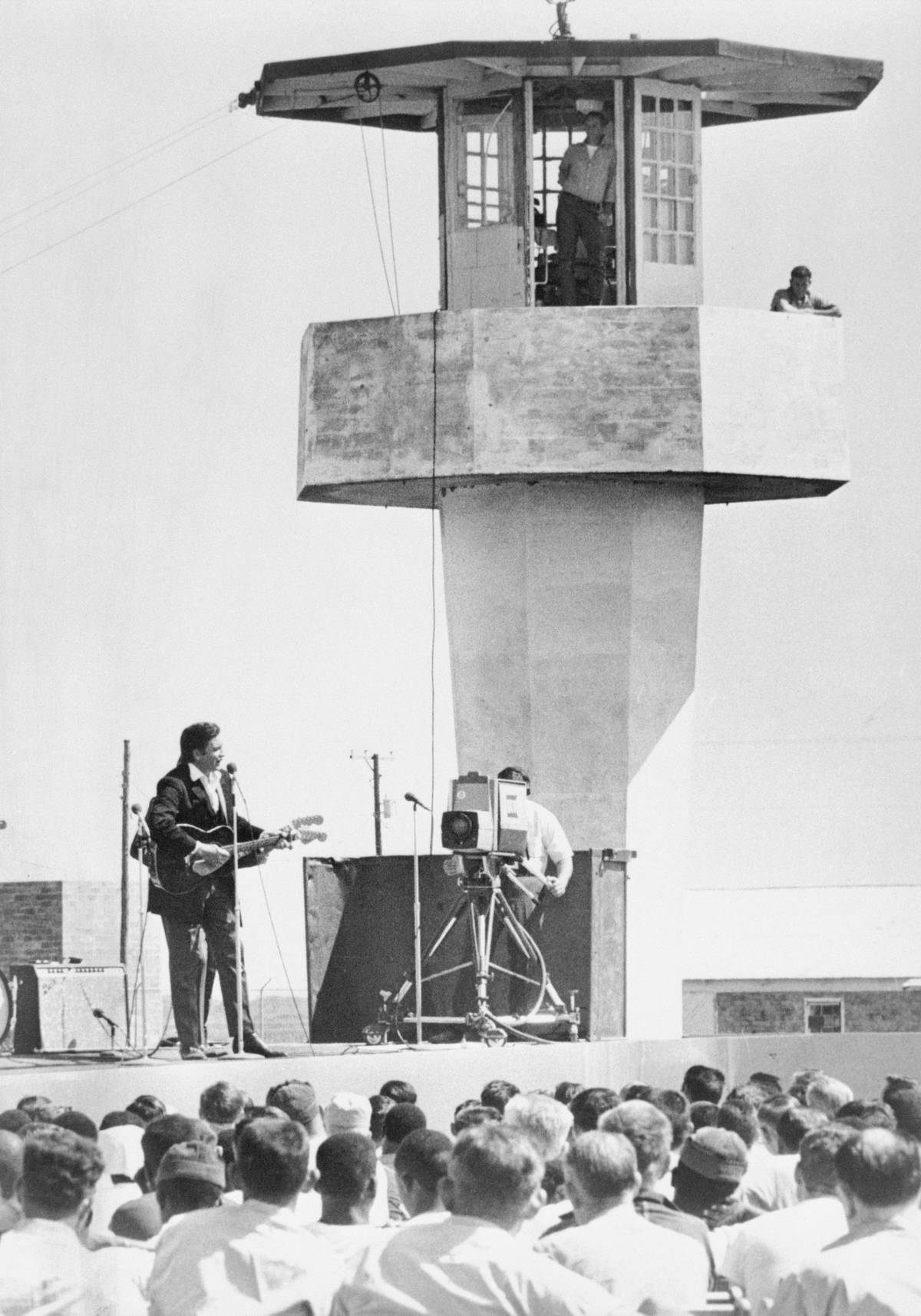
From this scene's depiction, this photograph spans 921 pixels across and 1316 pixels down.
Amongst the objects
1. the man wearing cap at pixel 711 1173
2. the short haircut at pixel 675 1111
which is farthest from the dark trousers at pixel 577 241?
the man wearing cap at pixel 711 1173

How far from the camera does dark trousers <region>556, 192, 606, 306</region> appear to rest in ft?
76.7

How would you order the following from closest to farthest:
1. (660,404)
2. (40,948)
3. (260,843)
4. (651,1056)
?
(260,843) → (651,1056) → (660,404) → (40,948)

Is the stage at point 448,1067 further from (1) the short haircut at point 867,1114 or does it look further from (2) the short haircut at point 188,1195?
(2) the short haircut at point 188,1195

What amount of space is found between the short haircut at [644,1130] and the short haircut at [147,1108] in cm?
324

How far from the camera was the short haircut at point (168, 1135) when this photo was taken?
8.23 m

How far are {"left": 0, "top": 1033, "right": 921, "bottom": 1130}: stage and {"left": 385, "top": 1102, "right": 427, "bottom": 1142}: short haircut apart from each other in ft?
9.76

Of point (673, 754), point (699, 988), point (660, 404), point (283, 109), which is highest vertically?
point (283, 109)

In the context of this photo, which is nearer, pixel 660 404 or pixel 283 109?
pixel 660 404

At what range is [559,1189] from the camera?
8.23 metres

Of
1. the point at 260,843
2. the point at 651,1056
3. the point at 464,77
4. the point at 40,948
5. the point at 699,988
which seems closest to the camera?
the point at 260,843

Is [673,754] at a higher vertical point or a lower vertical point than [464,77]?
lower

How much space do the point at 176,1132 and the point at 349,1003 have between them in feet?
32.3

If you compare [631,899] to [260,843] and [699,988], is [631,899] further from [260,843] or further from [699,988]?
[699,988]

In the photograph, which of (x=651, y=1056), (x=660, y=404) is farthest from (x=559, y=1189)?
(x=660, y=404)
